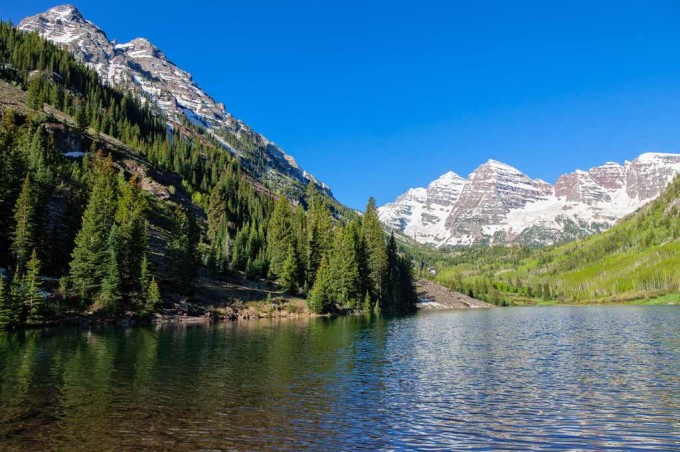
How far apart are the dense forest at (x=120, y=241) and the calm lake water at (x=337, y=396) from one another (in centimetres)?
2891

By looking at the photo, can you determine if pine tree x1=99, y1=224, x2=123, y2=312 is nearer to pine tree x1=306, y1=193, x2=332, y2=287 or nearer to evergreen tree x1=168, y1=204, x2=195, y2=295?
evergreen tree x1=168, y1=204, x2=195, y2=295

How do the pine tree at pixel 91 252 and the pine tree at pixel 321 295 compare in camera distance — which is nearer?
the pine tree at pixel 91 252

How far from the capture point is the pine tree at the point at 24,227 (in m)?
82.1

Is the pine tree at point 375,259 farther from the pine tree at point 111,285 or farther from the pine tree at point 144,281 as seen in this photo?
the pine tree at point 111,285

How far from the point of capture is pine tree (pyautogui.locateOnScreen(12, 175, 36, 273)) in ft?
269

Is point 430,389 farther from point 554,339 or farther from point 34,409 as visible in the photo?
point 554,339

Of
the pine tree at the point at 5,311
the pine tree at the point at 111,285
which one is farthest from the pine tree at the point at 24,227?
the pine tree at the point at 5,311

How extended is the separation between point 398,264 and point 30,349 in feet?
476

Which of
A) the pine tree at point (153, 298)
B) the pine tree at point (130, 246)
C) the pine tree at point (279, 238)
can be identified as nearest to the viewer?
the pine tree at point (153, 298)

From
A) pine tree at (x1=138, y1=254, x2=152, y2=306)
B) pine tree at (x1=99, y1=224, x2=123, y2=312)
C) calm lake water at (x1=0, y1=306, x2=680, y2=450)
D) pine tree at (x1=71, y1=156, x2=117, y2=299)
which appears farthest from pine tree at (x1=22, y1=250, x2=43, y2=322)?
pine tree at (x1=138, y1=254, x2=152, y2=306)

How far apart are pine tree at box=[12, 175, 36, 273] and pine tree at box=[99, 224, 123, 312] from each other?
42.9ft

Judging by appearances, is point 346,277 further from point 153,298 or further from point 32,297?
point 32,297

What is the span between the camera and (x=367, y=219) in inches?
6486

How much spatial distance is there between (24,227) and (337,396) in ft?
255
